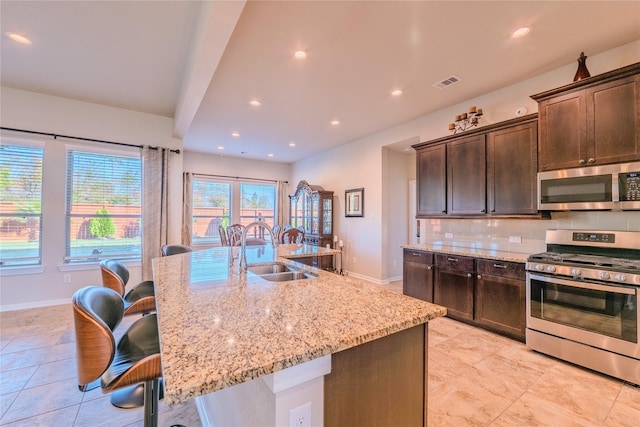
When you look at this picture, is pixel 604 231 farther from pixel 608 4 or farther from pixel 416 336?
pixel 416 336

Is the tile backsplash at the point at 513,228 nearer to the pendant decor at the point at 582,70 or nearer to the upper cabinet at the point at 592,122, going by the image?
the upper cabinet at the point at 592,122

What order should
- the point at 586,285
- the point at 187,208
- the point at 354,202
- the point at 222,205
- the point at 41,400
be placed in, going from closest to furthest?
the point at 41,400 → the point at 586,285 → the point at 354,202 → the point at 187,208 → the point at 222,205

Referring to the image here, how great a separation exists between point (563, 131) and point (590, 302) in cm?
158

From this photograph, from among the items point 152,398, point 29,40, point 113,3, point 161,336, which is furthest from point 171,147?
point 161,336

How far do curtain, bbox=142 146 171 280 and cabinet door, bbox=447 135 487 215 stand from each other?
14.7 feet

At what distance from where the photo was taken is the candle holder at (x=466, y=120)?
350 cm

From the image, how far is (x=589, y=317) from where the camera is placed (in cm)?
226

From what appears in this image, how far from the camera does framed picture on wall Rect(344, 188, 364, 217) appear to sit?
5.60 metres

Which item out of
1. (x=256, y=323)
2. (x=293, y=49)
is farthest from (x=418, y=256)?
(x=256, y=323)

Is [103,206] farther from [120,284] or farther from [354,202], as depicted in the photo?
[354,202]

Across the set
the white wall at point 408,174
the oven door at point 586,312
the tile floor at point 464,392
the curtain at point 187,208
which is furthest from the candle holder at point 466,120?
the curtain at point 187,208

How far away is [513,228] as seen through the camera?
329 centimetres

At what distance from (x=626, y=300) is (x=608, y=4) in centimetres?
230

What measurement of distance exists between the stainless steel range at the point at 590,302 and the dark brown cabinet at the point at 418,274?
1138 millimetres
